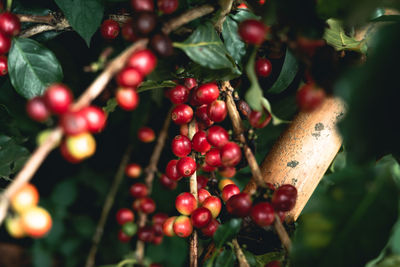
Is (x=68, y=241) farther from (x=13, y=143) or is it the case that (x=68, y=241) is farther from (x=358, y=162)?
(x=358, y=162)

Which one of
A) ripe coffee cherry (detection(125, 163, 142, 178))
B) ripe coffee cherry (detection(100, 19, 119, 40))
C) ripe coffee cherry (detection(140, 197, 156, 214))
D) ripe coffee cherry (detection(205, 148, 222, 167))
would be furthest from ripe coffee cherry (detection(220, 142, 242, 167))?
ripe coffee cherry (detection(125, 163, 142, 178))

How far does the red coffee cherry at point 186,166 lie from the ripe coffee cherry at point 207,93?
20 cm

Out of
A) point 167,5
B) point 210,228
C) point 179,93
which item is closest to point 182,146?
point 179,93

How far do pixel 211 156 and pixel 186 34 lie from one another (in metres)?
0.38

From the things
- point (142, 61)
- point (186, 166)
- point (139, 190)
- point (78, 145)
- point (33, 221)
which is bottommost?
point (139, 190)

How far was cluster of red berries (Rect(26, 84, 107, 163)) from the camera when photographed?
51 centimetres

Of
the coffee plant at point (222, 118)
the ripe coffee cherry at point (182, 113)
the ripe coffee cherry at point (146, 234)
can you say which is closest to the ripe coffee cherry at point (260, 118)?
the coffee plant at point (222, 118)

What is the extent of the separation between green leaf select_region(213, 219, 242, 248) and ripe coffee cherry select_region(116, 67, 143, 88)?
533mm

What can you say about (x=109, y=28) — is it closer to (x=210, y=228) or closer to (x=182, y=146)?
(x=182, y=146)

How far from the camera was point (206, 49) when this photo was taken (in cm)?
80

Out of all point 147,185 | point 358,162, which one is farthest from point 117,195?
point 358,162

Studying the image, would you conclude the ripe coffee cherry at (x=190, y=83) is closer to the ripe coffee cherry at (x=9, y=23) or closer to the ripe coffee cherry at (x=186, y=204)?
the ripe coffee cherry at (x=186, y=204)

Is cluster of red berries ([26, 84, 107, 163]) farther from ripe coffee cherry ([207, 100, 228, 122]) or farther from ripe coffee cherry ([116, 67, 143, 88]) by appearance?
ripe coffee cherry ([207, 100, 228, 122])

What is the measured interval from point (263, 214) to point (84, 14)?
78 cm
